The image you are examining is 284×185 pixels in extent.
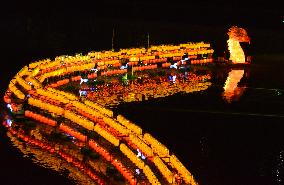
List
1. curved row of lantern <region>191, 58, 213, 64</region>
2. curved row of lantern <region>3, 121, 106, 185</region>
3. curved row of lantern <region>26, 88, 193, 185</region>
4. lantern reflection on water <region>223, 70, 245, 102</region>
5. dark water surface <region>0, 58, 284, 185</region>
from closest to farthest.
Answer: curved row of lantern <region>26, 88, 193, 185</region>, curved row of lantern <region>3, 121, 106, 185</region>, dark water surface <region>0, 58, 284, 185</region>, lantern reflection on water <region>223, 70, 245, 102</region>, curved row of lantern <region>191, 58, 213, 64</region>

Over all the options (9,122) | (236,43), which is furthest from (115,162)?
(236,43)

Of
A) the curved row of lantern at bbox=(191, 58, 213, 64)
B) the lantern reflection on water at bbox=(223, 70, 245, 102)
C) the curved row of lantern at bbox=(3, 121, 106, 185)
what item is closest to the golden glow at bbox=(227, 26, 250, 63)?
the lantern reflection on water at bbox=(223, 70, 245, 102)

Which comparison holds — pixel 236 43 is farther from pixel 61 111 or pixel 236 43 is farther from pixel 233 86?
pixel 61 111

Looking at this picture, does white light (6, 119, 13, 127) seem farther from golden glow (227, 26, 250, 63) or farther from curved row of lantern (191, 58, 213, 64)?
golden glow (227, 26, 250, 63)

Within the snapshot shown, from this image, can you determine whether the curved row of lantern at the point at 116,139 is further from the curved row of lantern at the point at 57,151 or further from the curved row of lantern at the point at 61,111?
the curved row of lantern at the point at 57,151

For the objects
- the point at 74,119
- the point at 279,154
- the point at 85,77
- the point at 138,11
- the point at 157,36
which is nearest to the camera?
the point at 279,154

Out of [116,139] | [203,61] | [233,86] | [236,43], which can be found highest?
[236,43]

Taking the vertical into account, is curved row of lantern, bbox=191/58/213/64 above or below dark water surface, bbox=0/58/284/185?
above

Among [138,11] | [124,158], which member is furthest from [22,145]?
[138,11]

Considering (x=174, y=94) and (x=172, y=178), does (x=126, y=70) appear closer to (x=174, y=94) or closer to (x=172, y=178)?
(x=174, y=94)

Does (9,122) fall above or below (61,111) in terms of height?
below

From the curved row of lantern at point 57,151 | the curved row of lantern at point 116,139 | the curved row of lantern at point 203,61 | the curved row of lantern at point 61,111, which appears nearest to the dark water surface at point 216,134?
the curved row of lantern at point 57,151
